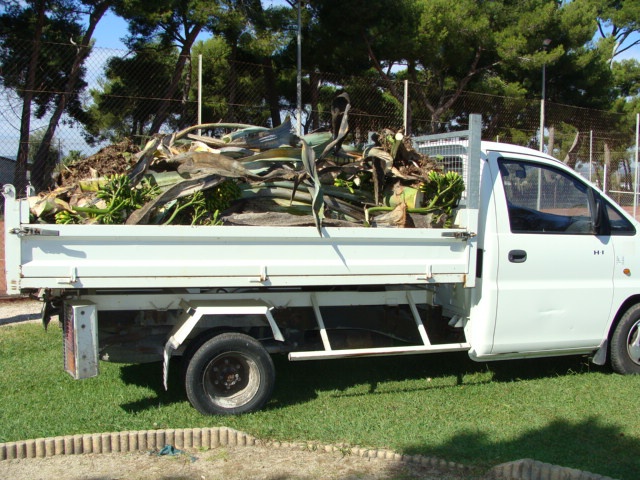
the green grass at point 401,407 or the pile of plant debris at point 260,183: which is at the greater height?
the pile of plant debris at point 260,183

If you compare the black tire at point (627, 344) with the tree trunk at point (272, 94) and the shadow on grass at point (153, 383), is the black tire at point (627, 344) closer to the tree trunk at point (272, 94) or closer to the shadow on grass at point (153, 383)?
the shadow on grass at point (153, 383)

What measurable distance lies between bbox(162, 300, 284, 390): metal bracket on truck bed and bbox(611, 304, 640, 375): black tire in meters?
3.28

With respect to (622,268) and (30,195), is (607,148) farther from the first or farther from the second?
(30,195)

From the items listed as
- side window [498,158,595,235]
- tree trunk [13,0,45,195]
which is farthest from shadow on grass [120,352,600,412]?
tree trunk [13,0,45,195]

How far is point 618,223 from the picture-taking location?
6.24 m

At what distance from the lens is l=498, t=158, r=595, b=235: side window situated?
5.78m

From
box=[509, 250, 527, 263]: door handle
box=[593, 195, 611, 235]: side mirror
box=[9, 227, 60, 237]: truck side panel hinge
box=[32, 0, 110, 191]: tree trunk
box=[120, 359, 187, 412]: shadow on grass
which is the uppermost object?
box=[32, 0, 110, 191]: tree trunk

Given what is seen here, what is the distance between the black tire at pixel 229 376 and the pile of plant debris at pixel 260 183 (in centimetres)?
97

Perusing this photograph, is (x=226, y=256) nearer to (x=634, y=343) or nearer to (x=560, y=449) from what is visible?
(x=560, y=449)

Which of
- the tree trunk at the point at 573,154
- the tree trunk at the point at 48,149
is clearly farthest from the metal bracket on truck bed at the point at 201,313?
the tree trunk at the point at 573,154

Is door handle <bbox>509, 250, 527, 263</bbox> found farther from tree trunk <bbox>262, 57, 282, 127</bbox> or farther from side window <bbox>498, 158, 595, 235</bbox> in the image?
tree trunk <bbox>262, 57, 282, 127</bbox>

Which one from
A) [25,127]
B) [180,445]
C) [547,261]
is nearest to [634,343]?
[547,261]

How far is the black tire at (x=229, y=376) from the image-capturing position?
499 centimetres

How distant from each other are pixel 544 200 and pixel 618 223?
2.87ft
